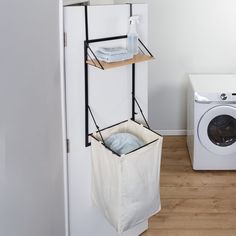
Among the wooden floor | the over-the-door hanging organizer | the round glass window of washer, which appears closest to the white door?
the over-the-door hanging organizer

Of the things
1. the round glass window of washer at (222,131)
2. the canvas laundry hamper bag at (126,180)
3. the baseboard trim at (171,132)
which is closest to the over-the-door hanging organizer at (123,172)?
the canvas laundry hamper bag at (126,180)

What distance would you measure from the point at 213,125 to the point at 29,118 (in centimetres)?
234

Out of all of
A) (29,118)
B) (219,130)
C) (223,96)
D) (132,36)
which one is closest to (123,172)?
(29,118)

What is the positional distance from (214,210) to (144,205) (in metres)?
1.06

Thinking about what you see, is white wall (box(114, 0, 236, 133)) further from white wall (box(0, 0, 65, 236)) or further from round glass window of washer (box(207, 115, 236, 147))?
white wall (box(0, 0, 65, 236))

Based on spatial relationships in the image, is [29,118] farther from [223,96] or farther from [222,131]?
[222,131]

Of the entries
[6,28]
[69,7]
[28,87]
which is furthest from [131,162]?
[6,28]

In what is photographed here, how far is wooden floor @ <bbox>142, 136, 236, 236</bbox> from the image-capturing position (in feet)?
9.64

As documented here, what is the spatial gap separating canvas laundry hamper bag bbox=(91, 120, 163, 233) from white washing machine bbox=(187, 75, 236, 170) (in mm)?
1313

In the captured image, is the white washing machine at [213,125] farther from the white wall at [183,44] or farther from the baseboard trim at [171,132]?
the baseboard trim at [171,132]

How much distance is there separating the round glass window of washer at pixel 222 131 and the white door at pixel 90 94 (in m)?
1.34

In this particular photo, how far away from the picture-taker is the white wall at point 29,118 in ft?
4.93

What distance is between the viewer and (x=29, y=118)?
1.72 m

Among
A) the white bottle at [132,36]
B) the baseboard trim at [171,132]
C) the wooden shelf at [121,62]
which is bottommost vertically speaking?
the baseboard trim at [171,132]
